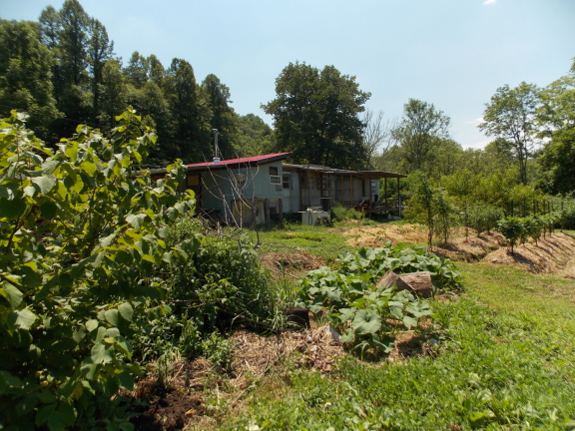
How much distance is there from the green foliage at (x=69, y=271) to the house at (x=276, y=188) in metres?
9.50

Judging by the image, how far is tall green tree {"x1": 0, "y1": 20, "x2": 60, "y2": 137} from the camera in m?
18.8

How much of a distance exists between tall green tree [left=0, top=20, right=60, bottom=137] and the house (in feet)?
29.3

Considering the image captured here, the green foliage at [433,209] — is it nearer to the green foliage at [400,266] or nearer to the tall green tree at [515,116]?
the green foliage at [400,266]

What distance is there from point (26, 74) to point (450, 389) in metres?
25.4

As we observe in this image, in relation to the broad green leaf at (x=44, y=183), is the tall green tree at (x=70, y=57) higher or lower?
higher

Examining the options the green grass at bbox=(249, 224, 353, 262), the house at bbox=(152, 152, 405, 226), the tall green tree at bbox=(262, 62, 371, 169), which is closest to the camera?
the green grass at bbox=(249, 224, 353, 262)

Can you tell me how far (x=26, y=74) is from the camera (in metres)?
19.9

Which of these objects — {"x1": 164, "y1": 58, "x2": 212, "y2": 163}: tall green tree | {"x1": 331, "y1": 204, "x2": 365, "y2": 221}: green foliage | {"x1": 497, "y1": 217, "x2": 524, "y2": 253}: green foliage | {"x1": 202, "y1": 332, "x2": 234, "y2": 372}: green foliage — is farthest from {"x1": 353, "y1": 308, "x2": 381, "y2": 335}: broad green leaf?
{"x1": 164, "y1": 58, "x2": 212, "y2": 163}: tall green tree

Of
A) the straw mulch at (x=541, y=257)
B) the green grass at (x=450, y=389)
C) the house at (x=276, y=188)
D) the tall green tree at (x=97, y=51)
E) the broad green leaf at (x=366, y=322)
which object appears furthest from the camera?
the tall green tree at (x=97, y=51)

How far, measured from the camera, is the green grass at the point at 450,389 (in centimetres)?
253

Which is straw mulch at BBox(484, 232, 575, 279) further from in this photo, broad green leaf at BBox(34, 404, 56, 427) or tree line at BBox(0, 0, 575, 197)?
broad green leaf at BBox(34, 404, 56, 427)

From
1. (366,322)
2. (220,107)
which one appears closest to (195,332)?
(366,322)

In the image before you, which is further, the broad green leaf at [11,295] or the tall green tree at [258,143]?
the tall green tree at [258,143]

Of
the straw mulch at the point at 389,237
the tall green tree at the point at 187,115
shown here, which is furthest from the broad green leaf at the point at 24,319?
the tall green tree at the point at 187,115
